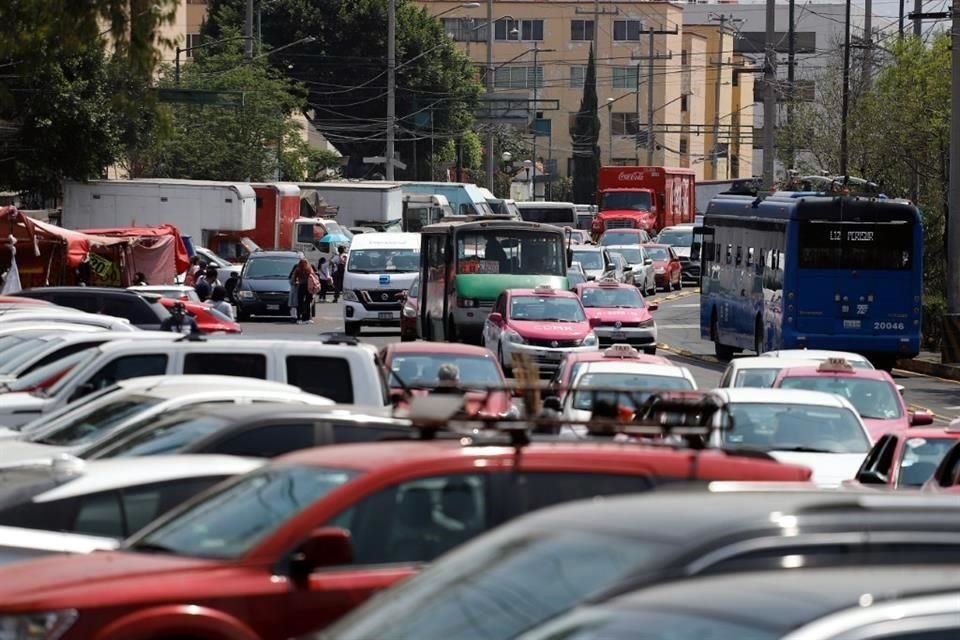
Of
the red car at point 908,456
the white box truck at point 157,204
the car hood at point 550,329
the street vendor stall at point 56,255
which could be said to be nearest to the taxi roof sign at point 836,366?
the red car at point 908,456

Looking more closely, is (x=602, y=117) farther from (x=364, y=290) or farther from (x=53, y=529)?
(x=53, y=529)

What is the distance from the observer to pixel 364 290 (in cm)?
4116

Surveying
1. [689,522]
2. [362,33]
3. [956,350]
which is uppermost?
[362,33]

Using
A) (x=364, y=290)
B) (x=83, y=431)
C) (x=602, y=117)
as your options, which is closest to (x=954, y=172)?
(x=364, y=290)

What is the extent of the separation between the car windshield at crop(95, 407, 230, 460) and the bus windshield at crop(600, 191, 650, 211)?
67.8 m

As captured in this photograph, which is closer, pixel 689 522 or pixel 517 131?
pixel 689 522

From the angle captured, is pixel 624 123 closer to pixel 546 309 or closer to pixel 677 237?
pixel 677 237

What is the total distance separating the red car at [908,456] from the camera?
14.0 meters

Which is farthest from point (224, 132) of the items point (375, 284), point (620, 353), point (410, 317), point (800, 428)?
point (800, 428)

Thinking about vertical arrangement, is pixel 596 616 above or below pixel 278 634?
above

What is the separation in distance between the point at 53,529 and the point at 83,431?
3.52 metres

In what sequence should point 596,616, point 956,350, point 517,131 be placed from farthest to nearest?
point 517,131, point 956,350, point 596,616

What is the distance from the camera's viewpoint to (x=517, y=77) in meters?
128

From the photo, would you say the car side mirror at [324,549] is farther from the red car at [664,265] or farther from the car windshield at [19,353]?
the red car at [664,265]
